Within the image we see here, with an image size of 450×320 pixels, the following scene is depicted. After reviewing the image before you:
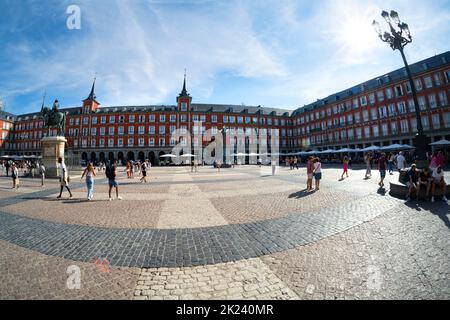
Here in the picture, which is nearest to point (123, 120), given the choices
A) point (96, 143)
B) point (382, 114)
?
point (96, 143)

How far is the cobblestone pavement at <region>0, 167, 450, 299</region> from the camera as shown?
7.93 feet

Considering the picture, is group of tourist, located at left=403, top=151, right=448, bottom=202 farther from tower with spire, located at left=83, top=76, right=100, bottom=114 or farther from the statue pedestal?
tower with spire, located at left=83, top=76, right=100, bottom=114

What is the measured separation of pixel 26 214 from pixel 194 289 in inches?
260

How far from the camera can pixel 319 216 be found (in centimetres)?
520

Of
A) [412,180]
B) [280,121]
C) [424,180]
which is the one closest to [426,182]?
[424,180]

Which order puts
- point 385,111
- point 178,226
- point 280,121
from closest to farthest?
point 178,226 → point 385,111 → point 280,121

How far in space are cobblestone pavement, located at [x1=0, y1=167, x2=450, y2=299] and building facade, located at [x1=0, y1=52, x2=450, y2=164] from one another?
34.1 m

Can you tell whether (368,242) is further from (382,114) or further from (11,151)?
(11,151)

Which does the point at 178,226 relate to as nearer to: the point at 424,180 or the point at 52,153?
the point at 424,180

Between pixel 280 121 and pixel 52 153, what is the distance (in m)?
56.5

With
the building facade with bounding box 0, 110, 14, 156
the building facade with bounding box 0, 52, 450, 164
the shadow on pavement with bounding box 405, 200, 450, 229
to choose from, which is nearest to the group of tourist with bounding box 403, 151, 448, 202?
the shadow on pavement with bounding box 405, 200, 450, 229

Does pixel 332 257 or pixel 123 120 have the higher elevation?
pixel 123 120

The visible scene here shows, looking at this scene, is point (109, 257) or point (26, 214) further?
point (26, 214)

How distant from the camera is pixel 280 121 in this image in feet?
199
